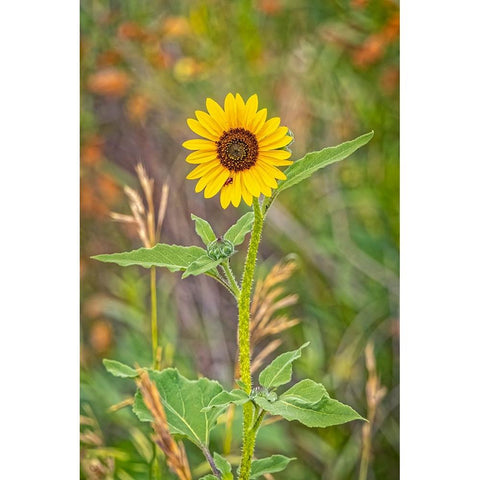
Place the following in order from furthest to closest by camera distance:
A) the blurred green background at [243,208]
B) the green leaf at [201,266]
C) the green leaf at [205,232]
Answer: the blurred green background at [243,208] < the green leaf at [205,232] < the green leaf at [201,266]

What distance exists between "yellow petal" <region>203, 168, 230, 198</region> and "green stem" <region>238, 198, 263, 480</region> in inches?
2.6

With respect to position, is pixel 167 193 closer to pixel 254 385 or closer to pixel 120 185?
pixel 120 185

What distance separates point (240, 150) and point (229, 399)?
0.32 meters

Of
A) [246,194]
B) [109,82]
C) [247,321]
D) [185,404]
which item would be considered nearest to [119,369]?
[185,404]

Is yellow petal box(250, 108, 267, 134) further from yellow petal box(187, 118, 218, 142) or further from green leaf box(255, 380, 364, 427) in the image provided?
green leaf box(255, 380, 364, 427)

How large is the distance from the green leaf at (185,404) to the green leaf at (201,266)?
0.24 m

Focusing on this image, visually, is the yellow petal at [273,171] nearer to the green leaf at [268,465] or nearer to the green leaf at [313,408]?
the green leaf at [313,408]

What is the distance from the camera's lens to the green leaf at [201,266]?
101cm

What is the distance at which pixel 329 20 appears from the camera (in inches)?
51.4

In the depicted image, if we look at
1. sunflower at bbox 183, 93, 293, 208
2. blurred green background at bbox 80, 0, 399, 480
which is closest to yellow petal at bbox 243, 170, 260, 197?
sunflower at bbox 183, 93, 293, 208

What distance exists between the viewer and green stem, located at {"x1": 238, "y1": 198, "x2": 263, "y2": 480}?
1.07 meters

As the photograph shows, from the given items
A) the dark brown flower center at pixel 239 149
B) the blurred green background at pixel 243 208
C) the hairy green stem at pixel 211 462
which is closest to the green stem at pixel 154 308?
the blurred green background at pixel 243 208

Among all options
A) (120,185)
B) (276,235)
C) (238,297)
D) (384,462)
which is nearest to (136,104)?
(120,185)

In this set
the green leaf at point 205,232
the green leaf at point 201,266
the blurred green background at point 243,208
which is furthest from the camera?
the blurred green background at point 243,208
